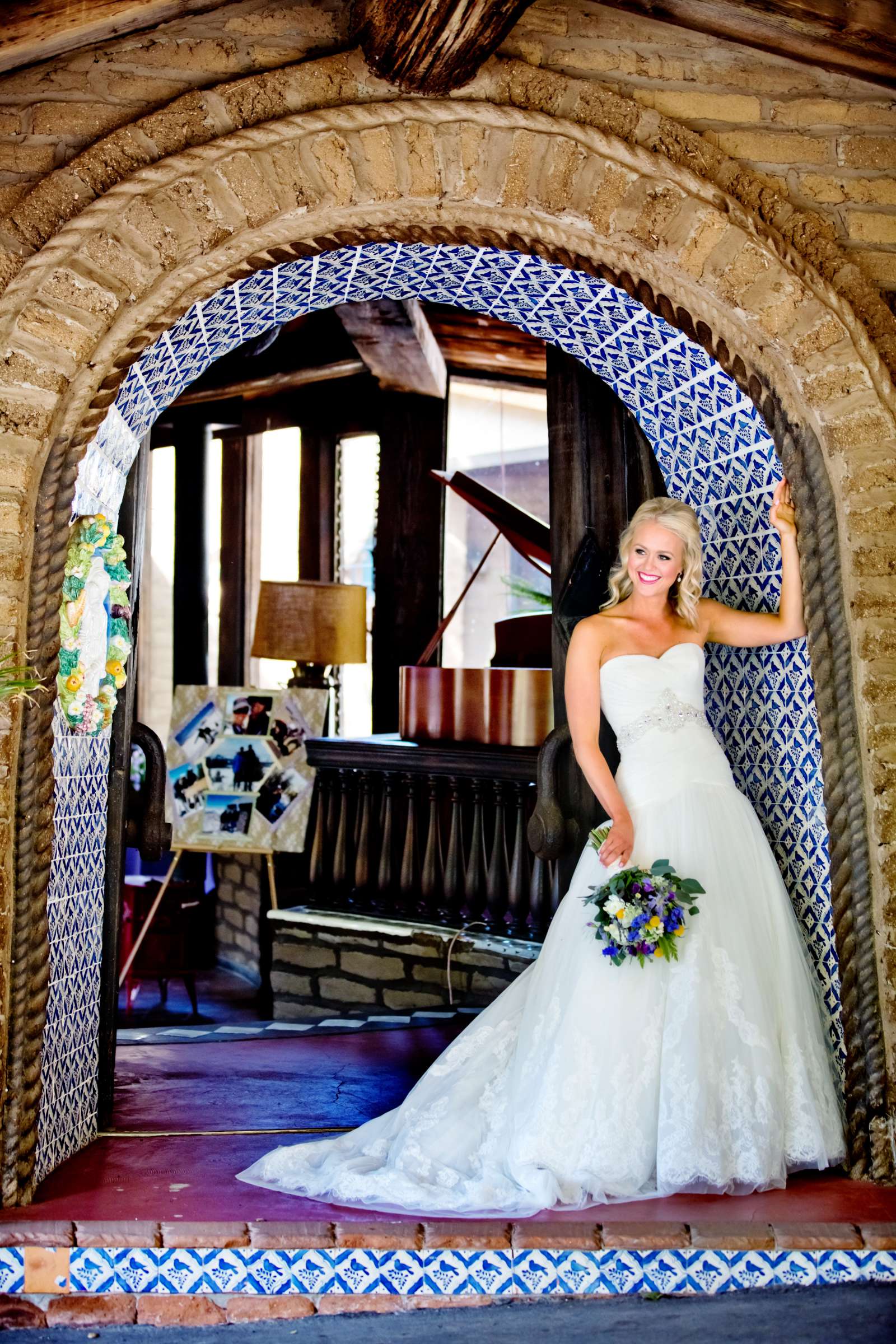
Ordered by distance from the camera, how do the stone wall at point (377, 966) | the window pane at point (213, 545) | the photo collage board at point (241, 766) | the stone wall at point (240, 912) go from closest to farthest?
1. the stone wall at point (377, 966)
2. the photo collage board at point (241, 766)
3. the stone wall at point (240, 912)
4. the window pane at point (213, 545)

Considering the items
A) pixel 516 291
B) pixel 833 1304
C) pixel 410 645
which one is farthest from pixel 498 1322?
pixel 410 645

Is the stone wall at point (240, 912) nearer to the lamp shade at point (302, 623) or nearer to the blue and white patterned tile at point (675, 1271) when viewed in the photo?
the lamp shade at point (302, 623)

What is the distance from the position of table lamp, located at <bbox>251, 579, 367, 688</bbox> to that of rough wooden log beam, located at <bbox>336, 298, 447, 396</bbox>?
4.70 ft

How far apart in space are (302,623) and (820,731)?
13.7ft

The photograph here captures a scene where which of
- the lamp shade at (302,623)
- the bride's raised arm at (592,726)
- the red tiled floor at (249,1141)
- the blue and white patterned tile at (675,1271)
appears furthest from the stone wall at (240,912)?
the blue and white patterned tile at (675,1271)

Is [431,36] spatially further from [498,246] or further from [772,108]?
[772,108]

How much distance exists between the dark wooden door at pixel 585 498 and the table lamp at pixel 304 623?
9.05 feet

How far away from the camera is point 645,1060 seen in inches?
128

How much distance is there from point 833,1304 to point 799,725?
1.65m

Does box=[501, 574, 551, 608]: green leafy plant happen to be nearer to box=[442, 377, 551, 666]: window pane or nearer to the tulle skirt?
box=[442, 377, 551, 666]: window pane

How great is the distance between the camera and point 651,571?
146 inches

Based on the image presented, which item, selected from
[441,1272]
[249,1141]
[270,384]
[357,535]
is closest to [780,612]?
[441,1272]

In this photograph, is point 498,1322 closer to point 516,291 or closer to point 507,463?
point 516,291

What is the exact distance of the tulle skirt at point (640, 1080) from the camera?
3162 mm
